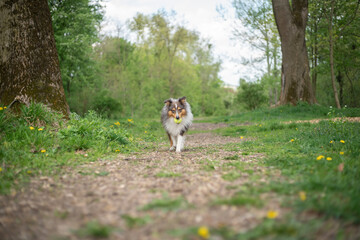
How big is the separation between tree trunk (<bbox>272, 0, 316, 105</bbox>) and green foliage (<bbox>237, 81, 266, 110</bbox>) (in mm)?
11167

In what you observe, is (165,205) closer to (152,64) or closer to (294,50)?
(294,50)

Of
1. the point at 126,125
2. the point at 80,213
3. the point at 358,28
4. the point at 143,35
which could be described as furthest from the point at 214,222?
the point at 143,35

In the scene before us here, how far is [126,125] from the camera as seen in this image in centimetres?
1280

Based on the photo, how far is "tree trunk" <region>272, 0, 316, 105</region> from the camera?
14.3 metres

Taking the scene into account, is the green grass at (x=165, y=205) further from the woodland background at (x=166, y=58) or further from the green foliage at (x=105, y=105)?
the green foliage at (x=105, y=105)

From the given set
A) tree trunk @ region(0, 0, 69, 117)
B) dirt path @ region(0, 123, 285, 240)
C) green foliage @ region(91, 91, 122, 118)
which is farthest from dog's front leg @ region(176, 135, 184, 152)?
green foliage @ region(91, 91, 122, 118)

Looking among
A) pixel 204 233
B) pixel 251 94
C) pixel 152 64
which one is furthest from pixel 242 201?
pixel 152 64

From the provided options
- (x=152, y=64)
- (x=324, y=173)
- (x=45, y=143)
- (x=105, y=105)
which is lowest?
(x=324, y=173)

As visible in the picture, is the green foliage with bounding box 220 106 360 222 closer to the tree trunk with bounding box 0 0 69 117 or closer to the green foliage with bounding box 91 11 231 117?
the tree trunk with bounding box 0 0 69 117

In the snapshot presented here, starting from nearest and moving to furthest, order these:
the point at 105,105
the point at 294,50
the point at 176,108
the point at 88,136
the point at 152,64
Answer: the point at 88,136
the point at 176,108
the point at 294,50
the point at 105,105
the point at 152,64

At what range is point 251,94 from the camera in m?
26.2

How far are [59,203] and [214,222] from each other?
6.03 ft

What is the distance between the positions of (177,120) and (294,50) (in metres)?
10.9

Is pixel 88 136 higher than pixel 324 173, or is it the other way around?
pixel 88 136
